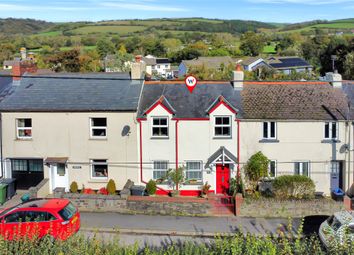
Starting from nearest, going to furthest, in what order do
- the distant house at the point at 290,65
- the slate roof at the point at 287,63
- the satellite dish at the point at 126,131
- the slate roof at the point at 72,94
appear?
the satellite dish at the point at 126,131
the slate roof at the point at 72,94
the distant house at the point at 290,65
the slate roof at the point at 287,63

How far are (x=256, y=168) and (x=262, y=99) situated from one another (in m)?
4.10

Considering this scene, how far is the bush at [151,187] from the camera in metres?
26.2

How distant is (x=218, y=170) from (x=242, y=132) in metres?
2.39

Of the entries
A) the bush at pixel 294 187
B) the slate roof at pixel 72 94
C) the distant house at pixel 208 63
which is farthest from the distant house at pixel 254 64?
the bush at pixel 294 187

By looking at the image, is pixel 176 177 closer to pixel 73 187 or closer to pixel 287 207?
pixel 73 187

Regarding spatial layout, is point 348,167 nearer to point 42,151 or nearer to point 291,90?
point 291,90

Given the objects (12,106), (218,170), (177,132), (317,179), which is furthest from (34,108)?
(317,179)

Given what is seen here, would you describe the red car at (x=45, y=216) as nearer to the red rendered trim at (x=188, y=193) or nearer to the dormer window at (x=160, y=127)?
the red rendered trim at (x=188, y=193)

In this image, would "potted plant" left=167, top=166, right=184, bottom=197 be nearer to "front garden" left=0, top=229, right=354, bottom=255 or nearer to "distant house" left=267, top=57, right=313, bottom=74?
"front garden" left=0, top=229, right=354, bottom=255

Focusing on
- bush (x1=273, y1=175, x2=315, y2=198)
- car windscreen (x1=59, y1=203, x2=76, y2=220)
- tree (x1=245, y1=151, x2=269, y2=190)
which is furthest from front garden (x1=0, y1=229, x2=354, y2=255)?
tree (x1=245, y1=151, x2=269, y2=190)

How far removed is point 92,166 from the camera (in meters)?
27.2

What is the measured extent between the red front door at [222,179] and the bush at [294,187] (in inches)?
130

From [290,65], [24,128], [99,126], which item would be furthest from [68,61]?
[99,126]

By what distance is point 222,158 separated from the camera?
86.8ft
